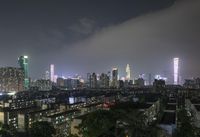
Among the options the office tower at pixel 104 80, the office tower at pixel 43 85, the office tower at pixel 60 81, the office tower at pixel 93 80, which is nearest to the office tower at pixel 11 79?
the office tower at pixel 43 85

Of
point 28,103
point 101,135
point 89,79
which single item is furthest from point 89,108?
point 89,79

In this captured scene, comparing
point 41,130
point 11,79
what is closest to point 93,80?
point 11,79

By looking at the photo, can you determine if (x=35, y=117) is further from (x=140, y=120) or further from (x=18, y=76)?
(x=18, y=76)

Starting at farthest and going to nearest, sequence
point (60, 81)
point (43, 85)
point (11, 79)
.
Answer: point (60, 81)
point (43, 85)
point (11, 79)

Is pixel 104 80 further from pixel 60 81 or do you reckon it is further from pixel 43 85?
pixel 43 85

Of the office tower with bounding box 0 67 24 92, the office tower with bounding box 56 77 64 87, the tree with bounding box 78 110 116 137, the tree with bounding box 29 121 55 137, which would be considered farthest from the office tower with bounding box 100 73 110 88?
the tree with bounding box 78 110 116 137

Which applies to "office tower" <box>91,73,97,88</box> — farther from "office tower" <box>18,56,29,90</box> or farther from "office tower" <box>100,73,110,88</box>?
"office tower" <box>18,56,29,90</box>

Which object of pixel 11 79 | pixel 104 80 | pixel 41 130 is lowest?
pixel 41 130

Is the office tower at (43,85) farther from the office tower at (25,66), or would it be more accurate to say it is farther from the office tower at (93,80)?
the office tower at (93,80)
